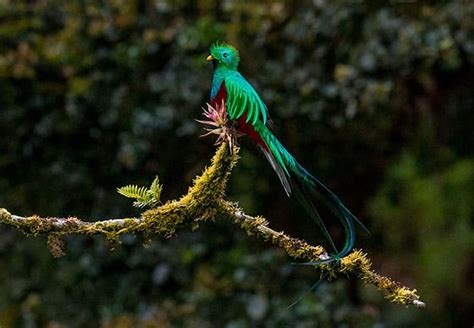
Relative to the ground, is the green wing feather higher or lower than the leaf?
higher

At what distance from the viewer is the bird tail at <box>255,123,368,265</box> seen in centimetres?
198

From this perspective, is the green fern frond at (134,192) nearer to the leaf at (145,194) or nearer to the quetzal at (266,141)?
the leaf at (145,194)

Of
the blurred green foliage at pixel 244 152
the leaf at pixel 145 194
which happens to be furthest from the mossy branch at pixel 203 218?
the blurred green foliage at pixel 244 152

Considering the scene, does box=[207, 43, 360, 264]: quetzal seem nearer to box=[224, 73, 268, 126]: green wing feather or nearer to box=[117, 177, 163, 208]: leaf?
box=[224, 73, 268, 126]: green wing feather

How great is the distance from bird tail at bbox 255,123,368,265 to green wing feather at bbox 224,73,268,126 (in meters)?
0.04

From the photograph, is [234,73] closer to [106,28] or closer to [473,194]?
[106,28]

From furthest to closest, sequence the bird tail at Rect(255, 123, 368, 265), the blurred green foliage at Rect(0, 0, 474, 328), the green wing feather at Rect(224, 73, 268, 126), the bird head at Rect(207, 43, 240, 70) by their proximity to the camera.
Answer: the blurred green foliage at Rect(0, 0, 474, 328), the bird head at Rect(207, 43, 240, 70), the green wing feather at Rect(224, 73, 268, 126), the bird tail at Rect(255, 123, 368, 265)

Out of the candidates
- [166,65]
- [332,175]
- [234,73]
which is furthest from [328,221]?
[234,73]

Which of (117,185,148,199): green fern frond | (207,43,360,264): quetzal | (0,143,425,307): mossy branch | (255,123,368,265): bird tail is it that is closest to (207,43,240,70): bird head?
(207,43,360,264): quetzal

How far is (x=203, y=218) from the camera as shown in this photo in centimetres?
209

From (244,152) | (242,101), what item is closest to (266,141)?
(242,101)

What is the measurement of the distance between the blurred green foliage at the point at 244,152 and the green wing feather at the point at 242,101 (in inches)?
82.5

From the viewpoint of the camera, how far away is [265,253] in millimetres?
4883

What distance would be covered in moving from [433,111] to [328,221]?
2.82 feet
